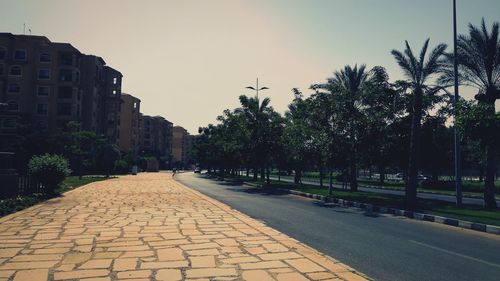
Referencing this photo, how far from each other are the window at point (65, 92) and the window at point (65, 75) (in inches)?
49.2

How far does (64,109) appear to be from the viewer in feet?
184

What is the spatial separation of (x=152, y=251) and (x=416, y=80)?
18.5m

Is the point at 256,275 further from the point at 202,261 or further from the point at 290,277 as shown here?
the point at 202,261

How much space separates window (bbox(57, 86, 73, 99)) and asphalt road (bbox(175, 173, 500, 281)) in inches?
2026

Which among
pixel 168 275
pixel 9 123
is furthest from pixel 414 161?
A: pixel 9 123

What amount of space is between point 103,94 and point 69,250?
71.7 metres

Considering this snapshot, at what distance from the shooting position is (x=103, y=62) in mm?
70188

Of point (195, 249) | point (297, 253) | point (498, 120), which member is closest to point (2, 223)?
point (195, 249)

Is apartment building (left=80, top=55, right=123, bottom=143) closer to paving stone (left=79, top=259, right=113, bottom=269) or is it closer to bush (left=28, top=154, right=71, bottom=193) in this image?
bush (left=28, top=154, right=71, bottom=193)

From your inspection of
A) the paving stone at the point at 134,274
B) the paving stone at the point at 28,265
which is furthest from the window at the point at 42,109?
the paving stone at the point at 134,274

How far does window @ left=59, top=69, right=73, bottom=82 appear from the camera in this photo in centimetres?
5609

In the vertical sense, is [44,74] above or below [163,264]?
above

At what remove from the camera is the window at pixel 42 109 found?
55062 millimetres

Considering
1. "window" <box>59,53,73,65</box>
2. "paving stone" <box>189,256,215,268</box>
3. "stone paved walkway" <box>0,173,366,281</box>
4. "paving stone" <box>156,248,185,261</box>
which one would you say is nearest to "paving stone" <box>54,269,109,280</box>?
"stone paved walkway" <box>0,173,366,281</box>
